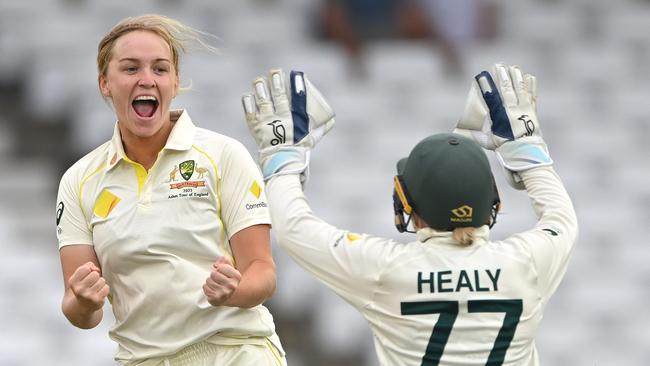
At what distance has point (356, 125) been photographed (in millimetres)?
8672

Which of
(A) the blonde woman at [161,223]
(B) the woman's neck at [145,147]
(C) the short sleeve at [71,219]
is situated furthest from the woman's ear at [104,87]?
(C) the short sleeve at [71,219]

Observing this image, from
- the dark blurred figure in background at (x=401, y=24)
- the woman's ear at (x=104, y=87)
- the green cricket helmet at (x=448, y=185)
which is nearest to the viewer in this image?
the green cricket helmet at (x=448, y=185)

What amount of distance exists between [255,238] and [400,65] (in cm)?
556

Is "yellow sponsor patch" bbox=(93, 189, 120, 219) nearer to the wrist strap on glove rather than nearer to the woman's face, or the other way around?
the woman's face

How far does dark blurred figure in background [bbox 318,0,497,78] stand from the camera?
9070mm

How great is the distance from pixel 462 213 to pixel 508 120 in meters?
0.44

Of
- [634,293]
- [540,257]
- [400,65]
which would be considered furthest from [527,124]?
[400,65]

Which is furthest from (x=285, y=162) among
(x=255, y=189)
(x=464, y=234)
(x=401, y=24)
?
(x=401, y=24)

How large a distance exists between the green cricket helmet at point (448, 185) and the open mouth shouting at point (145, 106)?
68cm

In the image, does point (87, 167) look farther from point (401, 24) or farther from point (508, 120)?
point (401, 24)

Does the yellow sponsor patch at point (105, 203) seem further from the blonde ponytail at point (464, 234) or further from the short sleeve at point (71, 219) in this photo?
the blonde ponytail at point (464, 234)

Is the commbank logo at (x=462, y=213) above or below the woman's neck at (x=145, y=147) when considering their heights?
below

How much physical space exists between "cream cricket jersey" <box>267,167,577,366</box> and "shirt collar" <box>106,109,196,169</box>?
14.1 inches

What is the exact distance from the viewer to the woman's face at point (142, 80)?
3625 mm
